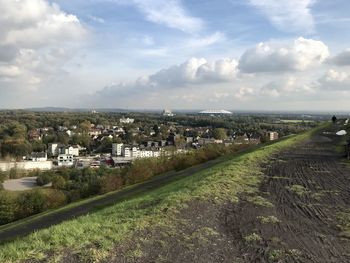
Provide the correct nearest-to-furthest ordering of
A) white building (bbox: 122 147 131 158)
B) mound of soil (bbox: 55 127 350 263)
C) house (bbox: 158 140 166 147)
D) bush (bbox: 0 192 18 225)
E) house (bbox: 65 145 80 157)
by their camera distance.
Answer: mound of soil (bbox: 55 127 350 263)
bush (bbox: 0 192 18 225)
white building (bbox: 122 147 131 158)
house (bbox: 65 145 80 157)
house (bbox: 158 140 166 147)

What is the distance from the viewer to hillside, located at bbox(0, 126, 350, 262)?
7.03 metres

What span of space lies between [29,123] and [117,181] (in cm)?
15099

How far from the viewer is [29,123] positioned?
178375 mm

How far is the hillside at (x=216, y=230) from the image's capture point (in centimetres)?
703

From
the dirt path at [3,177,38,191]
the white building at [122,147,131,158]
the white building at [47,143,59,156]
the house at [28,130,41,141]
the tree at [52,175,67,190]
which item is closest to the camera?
the tree at [52,175,67,190]

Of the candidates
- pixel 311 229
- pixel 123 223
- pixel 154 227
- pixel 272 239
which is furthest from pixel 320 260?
pixel 123 223

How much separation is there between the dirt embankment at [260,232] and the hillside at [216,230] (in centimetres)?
2

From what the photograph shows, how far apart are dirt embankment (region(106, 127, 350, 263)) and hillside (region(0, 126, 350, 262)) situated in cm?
2

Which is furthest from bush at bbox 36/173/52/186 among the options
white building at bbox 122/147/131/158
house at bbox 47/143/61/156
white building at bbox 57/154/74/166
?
house at bbox 47/143/61/156

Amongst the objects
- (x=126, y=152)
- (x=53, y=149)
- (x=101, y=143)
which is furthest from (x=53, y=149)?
(x=126, y=152)

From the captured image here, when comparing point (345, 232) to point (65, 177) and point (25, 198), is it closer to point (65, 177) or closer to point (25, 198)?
point (25, 198)

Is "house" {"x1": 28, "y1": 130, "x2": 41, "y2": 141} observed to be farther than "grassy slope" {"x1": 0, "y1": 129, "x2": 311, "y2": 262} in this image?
Yes

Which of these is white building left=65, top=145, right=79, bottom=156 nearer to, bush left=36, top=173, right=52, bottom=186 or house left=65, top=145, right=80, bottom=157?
house left=65, top=145, right=80, bottom=157

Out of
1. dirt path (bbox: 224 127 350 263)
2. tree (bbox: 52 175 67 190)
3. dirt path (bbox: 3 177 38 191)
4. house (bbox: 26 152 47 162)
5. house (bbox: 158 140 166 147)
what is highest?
dirt path (bbox: 224 127 350 263)
